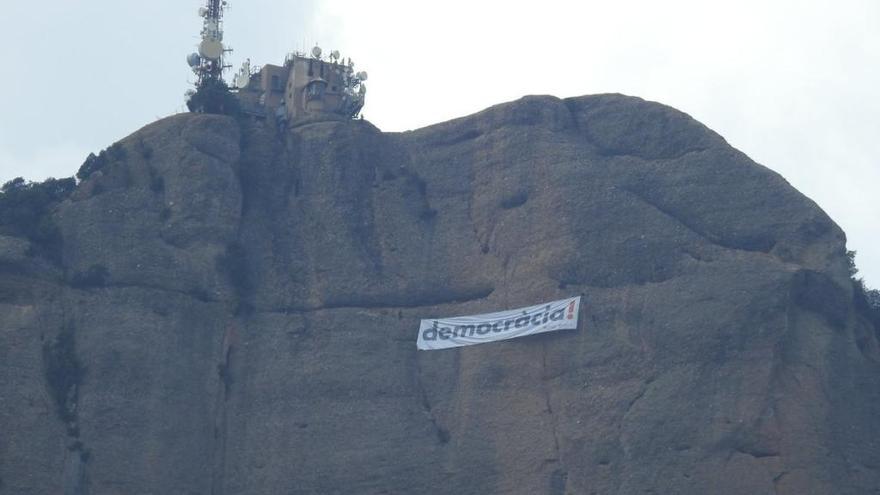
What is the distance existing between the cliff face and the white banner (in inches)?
16.4

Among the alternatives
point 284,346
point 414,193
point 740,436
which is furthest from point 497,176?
point 740,436

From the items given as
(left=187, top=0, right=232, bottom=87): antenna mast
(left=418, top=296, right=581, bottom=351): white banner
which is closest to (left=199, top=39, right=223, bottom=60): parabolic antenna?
(left=187, top=0, right=232, bottom=87): antenna mast

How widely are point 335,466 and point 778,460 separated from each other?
15.5m

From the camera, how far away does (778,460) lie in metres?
63.1

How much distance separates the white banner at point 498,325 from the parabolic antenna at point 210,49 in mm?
16711

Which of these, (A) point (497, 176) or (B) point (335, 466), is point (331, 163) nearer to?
(A) point (497, 176)

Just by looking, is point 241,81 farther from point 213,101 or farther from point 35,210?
point 35,210

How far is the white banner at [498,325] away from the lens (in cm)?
6838

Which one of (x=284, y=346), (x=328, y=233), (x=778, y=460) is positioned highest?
(x=328, y=233)

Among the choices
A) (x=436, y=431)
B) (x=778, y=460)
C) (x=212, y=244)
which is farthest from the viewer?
(x=212, y=244)

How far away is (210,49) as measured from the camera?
79.9 m

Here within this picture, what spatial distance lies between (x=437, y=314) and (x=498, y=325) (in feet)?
9.65

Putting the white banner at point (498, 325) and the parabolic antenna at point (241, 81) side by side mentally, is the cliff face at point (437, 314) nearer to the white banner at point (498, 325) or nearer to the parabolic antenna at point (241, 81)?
the white banner at point (498, 325)

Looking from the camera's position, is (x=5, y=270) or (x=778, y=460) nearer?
(x=778, y=460)
